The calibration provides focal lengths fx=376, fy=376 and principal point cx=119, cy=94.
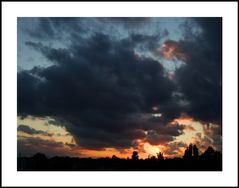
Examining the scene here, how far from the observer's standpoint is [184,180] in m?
8.38

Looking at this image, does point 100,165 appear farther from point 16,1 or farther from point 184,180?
point 16,1

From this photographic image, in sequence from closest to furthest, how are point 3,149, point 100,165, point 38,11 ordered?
point 3,149 → point 38,11 → point 100,165

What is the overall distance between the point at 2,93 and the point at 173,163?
7.18m

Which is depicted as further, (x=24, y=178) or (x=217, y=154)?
(x=217, y=154)

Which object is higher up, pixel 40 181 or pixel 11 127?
pixel 11 127

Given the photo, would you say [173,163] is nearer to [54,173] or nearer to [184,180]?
[184,180]

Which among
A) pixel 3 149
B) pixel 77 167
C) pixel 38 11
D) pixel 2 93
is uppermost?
pixel 38 11

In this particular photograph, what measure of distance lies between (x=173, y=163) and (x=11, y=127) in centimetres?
684

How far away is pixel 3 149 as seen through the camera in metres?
8.22

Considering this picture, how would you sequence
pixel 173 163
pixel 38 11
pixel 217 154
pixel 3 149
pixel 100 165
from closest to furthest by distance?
pixel 3 149 < pixel 38 11 < pixel 100 165 < pixel 173 163 < pixel 217 154

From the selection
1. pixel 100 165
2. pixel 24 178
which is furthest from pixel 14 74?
pixel 100 165

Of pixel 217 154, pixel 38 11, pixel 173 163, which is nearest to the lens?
pixel 38 11

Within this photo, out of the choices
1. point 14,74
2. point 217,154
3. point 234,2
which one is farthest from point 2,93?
point 217,154

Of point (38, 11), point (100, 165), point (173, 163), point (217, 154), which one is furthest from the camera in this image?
point (217, 154)
